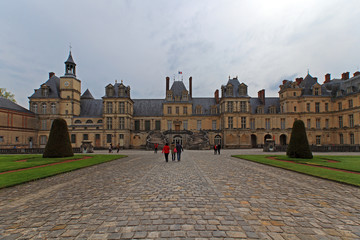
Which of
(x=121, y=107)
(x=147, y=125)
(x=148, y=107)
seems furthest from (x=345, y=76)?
(x=121, y=107)

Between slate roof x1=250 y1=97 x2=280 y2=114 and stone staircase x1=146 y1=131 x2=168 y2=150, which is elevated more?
slate roof x1=250 y1=97 x2=280 y2=114

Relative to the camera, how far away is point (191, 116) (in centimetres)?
4694

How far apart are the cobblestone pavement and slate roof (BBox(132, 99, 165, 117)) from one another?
41477 mm

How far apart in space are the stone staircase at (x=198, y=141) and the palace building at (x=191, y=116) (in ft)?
0.78

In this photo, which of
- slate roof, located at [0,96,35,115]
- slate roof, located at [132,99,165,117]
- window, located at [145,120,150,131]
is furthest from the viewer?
slate roof, located at [132,99,165,117]

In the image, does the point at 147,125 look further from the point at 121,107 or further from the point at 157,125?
the point at 121,107

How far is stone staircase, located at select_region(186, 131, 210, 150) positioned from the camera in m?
36.8

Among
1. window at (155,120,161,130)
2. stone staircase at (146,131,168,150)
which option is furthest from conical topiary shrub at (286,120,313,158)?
window at (155,120,161,130)

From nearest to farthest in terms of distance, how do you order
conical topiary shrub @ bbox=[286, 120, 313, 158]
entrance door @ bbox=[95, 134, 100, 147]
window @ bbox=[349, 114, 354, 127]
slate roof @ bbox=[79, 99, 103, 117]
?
conical topiary shrub @ bbox=[286, 120, 313, 158] → window @ bbox=[349, 114, 354, 127] → entrance door @ bbox=[95, 134, 100, 147] → slate roof @ bbox=[79, 99, 103, 117]

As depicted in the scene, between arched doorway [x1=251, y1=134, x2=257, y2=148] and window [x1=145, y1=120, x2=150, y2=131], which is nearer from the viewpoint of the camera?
arched doorway [x1=251, y1=134, x2=257, y2=148]

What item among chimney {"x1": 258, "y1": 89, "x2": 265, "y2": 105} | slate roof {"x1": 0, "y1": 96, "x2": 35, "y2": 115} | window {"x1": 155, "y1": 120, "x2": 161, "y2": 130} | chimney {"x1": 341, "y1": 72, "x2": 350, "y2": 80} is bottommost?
window {"x1": 155, "y1": 120, "x2": 161, "y2": 130}

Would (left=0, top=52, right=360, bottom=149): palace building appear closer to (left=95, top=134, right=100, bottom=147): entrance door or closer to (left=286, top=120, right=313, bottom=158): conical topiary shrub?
(left=95, top=134, right=100, bottom=147): entrance door

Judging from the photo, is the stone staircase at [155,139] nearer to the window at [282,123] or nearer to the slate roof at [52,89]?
the slate roof at [52,89]

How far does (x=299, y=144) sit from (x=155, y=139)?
27250 mm
